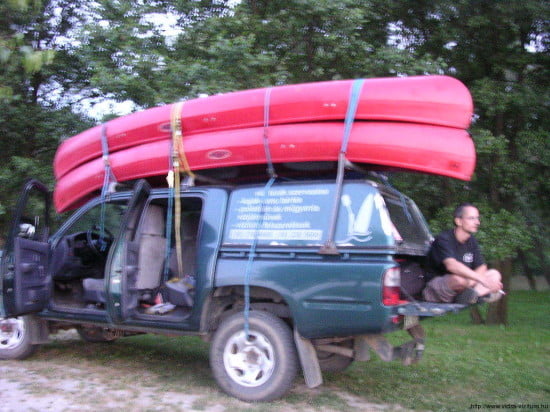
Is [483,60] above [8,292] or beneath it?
above

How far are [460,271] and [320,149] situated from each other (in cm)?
155

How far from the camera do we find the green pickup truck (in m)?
4.35

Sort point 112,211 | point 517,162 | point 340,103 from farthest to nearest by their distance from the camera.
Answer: point 517,162, point 112,211, point 340,103

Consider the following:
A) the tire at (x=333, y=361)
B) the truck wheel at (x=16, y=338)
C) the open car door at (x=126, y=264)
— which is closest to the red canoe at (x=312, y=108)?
the open car door at (x=126, y=264)

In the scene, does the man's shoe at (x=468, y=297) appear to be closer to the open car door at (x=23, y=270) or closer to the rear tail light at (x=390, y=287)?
the rear tail light at (x=390, y=287)

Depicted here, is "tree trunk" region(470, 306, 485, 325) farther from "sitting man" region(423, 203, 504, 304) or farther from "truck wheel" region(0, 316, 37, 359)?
"truck wheel" region(0, 316, 37, 359)

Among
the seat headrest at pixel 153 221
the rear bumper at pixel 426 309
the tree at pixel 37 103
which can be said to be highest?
the tree at pixel 37 103

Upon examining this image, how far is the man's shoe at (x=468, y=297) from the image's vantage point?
4.53 metres

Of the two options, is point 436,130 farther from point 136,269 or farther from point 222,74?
point 222,74

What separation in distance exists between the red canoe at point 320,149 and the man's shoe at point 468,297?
38.0 inches

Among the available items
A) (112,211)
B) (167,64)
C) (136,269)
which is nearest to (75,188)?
(112,211)

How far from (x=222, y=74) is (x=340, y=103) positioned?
10.6 ft

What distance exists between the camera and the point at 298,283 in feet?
14.7

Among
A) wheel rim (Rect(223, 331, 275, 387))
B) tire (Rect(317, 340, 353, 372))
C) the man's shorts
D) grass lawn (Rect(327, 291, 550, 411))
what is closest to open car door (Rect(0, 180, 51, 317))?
wheel rim (Rect(223, 331, 275, 387))
